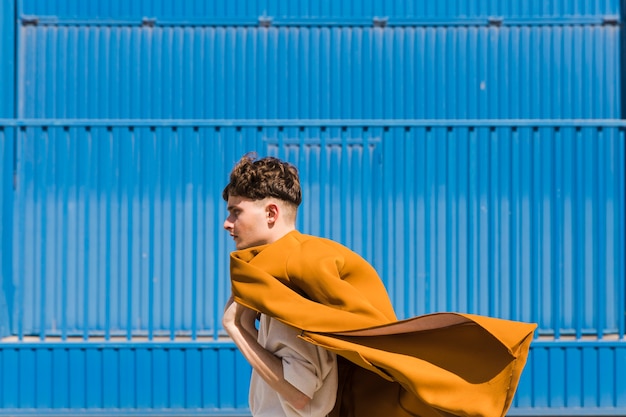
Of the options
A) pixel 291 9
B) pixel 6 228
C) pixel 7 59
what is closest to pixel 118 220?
pixel 6 228

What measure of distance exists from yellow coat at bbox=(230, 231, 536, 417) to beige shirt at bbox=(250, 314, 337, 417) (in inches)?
3.2

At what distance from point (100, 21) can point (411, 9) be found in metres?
2.98

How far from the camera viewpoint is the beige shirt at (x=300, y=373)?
2355 millimetres

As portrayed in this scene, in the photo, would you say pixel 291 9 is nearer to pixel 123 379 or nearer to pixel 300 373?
pixel 123 379

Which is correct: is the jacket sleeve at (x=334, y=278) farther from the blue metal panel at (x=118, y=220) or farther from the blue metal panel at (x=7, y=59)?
the blue metal panel at (x=7, y=59)

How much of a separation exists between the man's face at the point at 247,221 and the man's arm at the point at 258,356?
0.19m

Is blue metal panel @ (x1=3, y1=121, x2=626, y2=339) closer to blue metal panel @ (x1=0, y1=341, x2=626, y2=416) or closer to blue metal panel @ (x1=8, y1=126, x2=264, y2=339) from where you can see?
blue metal panel @ (x1=8, y1=126, x2=264, y2=339)

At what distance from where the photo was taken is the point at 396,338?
235 cm

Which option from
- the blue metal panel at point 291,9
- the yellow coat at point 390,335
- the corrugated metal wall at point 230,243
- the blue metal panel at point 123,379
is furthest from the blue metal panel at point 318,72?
the yellow coat at point 390,335

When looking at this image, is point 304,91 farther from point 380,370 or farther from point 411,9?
point 380,370

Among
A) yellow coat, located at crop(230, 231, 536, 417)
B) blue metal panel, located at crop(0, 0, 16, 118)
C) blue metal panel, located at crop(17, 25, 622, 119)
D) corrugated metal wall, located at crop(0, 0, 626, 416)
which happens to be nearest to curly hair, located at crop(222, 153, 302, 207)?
yellow coat, located at crop(230, 231, 536, 417)

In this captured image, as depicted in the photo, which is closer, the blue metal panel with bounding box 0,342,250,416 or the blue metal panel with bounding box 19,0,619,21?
the blue metal panel with bounding box 0,342,250,416

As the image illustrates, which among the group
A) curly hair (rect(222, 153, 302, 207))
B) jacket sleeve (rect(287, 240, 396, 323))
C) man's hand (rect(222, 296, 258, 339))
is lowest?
man's hand (rect(222, 296, 258, 339))

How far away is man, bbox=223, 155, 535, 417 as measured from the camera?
2287 millimetres
